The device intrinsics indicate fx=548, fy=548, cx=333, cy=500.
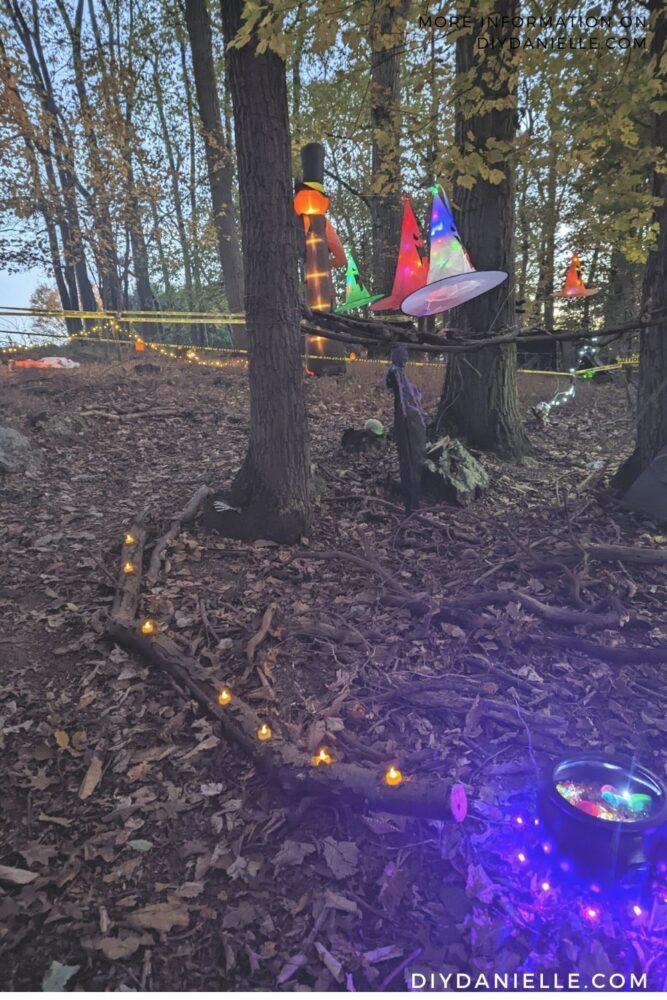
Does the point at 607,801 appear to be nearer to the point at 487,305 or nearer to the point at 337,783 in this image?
the point at 337,783

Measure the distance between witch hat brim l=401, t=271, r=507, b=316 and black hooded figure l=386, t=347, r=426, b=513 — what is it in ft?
3.44

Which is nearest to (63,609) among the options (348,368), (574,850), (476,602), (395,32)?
(476,602)

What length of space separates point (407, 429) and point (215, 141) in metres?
10.3

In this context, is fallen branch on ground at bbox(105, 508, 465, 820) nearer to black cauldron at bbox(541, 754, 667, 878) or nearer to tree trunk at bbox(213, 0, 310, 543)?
black cauldron at bbox(541, 754, 667, 878)

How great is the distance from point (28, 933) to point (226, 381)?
9.87 meters

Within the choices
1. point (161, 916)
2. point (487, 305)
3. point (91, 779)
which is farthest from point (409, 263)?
point (161, 916)

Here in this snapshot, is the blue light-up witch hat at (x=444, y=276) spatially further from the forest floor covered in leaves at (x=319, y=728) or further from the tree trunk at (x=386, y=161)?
the tree trunk at (x=386, y=161)

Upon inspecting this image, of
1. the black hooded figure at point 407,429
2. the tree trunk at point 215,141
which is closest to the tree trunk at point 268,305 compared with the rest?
the black hooded figure at point 407,429

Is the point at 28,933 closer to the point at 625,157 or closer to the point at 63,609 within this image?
the point at 63,609

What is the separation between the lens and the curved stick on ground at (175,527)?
4473mm

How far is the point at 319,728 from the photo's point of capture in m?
3.12

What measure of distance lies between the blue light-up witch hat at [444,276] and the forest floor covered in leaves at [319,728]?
215 cm

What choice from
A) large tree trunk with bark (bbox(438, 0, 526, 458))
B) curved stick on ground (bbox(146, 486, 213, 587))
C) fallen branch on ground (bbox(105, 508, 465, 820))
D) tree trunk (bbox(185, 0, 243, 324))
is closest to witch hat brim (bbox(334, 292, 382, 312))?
large tree trunk with bark (bbox(438, 0, 526, 458))

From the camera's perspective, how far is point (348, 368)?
38.8 feet
